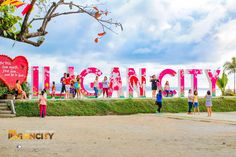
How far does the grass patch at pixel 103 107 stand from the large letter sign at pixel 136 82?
2.37 meters

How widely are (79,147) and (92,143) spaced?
3.54ft

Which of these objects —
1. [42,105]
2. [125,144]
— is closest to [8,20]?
[125,144]

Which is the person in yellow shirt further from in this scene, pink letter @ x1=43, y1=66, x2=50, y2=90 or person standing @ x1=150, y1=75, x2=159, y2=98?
person standing @ x1=150, y1=75, x2=159, y2=98

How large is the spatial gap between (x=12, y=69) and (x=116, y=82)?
26.2ft

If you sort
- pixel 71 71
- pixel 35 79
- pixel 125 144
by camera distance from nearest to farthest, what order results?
pixel 125 144
pixel 35 79
pixel 71 71

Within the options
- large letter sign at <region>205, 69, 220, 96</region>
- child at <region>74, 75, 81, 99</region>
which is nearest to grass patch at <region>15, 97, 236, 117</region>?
child at <region>74, 75, 81, 99</region>

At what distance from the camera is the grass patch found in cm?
3002

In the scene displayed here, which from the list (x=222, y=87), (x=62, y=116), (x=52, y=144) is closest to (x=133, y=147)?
(x=52, y=144)

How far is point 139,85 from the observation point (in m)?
36.6

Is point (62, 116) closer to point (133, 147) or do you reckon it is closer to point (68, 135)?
point (68, 135)

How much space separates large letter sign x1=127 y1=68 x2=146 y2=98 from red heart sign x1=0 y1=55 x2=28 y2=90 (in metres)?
7.77

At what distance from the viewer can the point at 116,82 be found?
36.1 meters

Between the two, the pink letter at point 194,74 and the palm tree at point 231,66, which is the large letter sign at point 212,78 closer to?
the pink letter at point 194,74

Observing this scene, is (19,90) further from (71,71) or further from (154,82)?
(154,82)
